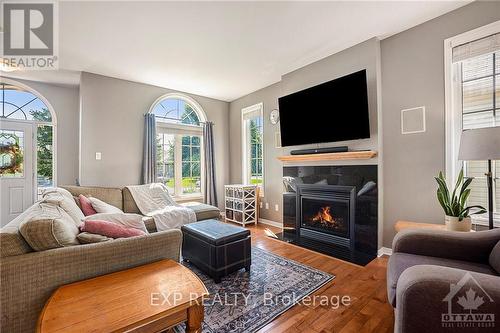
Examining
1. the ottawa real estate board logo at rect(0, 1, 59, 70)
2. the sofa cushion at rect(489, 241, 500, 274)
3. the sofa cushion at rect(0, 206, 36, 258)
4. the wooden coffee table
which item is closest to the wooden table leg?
the wooden coffee table

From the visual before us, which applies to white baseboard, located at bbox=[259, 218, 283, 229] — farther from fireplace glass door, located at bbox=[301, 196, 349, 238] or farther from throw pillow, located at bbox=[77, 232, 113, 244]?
throw pillow, located at bbox=[77, 232, 113, 244]

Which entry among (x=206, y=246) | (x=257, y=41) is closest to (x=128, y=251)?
(x=206, y=246)

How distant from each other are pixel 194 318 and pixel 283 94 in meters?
3.46

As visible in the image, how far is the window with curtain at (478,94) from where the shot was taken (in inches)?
82.7

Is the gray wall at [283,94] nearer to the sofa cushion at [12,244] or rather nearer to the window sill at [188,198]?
the window sill at [188,198]

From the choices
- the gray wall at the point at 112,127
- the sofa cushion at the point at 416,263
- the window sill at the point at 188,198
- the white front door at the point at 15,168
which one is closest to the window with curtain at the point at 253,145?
the window sill at the point at 188,198

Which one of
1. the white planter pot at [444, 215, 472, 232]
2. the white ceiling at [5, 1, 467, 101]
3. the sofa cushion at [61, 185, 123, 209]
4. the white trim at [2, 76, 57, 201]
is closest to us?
the white planter pot at [444, 215, 472, 232]

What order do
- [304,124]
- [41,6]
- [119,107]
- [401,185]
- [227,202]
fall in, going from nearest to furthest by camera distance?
[41,6] < [401,185] < [304,124] < [119,107] < [227,202]

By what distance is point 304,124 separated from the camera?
10.8ft

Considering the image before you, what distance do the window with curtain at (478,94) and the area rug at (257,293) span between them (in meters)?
1.77

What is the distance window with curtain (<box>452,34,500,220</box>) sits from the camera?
6.89ft

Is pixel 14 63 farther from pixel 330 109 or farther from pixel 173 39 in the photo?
pixel 330 109

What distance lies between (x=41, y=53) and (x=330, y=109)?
13.1 feet

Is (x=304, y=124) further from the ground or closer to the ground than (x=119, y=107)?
closer to the ground
